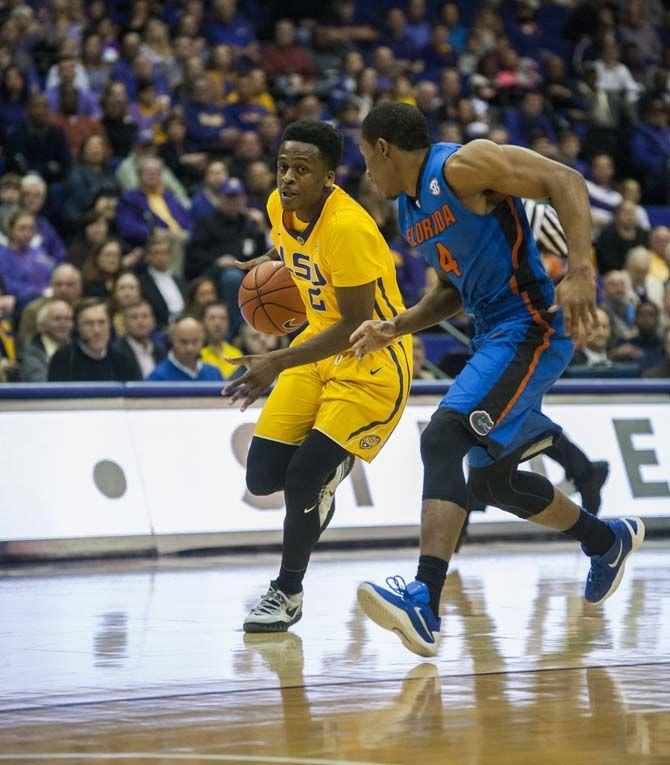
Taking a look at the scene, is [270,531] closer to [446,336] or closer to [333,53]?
[446,336]

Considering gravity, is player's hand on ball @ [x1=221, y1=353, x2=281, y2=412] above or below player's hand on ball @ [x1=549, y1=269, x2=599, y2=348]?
below

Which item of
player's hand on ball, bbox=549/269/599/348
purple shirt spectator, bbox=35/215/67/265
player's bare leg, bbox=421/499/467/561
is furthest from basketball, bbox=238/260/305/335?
purple shirt spectator, bbox=35/215/67/265

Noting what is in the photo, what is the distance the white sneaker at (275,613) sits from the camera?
6.30 m

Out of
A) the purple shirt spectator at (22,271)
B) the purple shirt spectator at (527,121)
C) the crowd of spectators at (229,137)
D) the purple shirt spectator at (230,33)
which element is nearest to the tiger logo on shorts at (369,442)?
the crowd of spectators at (229,137)

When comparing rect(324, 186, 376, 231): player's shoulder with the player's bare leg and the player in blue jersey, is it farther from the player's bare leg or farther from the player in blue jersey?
the player's bare leg

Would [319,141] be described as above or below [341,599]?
above

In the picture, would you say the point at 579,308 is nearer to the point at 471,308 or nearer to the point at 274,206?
the point at 471,308

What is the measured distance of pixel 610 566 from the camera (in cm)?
651

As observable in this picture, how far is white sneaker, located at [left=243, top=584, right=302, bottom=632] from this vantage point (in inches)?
248

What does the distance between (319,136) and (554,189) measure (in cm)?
131

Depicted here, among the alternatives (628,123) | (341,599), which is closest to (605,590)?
(341,599)

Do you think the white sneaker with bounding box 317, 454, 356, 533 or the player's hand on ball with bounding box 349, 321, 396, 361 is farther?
the white sneaker with bounding box 317, 454, 356, 533

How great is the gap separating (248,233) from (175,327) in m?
3.08

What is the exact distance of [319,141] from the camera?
6293 mm
